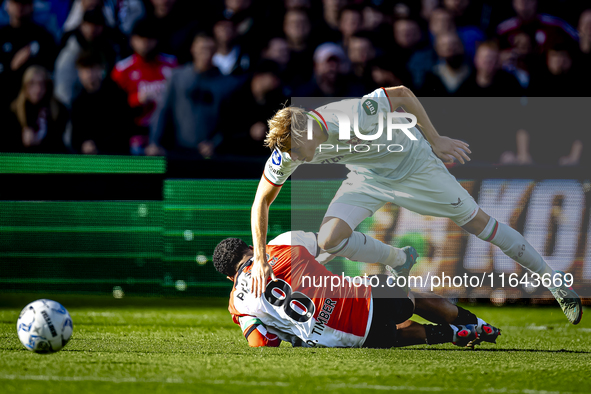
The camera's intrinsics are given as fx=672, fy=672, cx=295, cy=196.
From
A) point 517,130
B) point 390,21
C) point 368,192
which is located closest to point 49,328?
point 368,192

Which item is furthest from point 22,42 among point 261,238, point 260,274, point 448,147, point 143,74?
point 448,147

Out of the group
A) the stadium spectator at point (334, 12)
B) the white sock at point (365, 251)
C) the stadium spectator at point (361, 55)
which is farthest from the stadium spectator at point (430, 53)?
the white sock at point (365, 251)

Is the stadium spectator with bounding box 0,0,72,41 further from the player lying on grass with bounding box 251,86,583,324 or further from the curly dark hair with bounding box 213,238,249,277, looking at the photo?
the curly dark hair with bounding box 213,238,249,277

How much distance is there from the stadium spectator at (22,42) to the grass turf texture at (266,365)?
12.4 feet

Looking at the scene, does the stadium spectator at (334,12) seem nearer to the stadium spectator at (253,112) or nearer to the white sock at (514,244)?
the stadium spectator at (253,112)

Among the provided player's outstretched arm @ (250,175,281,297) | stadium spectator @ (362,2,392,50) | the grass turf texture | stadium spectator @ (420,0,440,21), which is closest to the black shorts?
the grass turf texture

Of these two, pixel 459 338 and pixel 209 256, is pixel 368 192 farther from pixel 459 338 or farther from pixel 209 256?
pixel 209 256

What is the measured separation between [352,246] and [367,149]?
0.78 m

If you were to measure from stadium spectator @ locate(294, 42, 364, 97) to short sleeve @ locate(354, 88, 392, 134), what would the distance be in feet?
6.91

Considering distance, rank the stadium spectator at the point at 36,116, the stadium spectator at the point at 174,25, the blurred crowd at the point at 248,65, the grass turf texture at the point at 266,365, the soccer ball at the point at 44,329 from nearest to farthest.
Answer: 1. the grass turf texture at the point at 266,365
2. the soccer ball at the point at 44,329
3. the blurred crowd at the point at 248,65
4. the stadium spectator at the point at 36,116
5. the stadium spectator at the point at 174,25

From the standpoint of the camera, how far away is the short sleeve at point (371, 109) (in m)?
5.08

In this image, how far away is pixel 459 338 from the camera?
187 inches

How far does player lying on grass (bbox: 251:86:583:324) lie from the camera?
16.1 feet

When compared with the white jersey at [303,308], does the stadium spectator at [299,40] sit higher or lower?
higher
